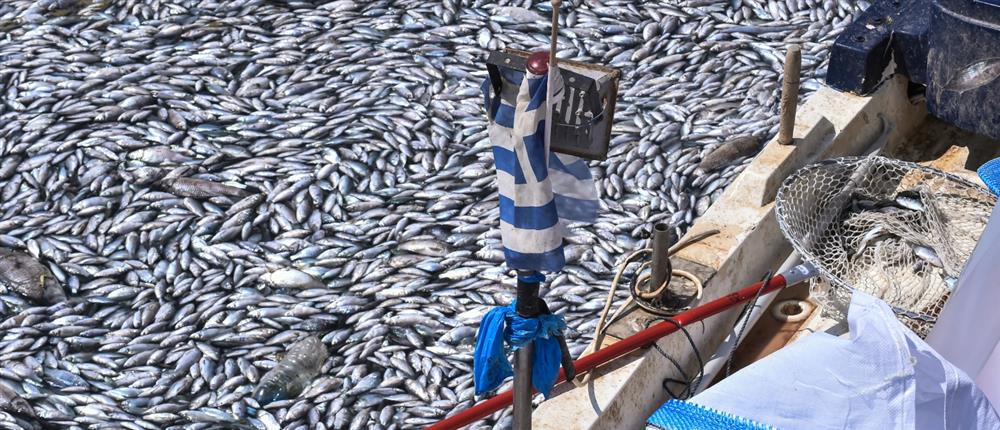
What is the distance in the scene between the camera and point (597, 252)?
6.30 m

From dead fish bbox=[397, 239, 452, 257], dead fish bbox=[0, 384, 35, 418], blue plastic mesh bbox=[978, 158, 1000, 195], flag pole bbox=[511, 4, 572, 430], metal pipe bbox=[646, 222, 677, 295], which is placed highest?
flag pole bbox=[511, 4, 572, 430]

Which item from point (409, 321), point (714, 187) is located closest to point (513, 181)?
point (409, 321)

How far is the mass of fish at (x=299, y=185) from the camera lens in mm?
5586

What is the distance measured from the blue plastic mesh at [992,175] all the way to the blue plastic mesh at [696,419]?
2.43m

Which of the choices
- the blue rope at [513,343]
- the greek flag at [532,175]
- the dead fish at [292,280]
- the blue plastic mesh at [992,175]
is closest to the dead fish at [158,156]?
the dead fish at [292,280]

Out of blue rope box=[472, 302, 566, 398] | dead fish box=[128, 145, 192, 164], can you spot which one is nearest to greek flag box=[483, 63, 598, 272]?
blue rope box=[472, 302, 566, 398]

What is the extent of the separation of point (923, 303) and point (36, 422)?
169 inches

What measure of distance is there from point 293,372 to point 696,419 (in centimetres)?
251

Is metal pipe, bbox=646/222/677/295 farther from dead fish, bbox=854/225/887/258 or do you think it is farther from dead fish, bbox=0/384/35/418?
dead fish, bbox=0/384/35/418

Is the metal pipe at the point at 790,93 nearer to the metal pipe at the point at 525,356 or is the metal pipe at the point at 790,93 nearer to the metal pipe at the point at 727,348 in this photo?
the metal pipe at the point at 727,348

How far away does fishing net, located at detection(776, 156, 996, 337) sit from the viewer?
18.6ft

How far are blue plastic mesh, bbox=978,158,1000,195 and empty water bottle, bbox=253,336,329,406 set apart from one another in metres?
3.29

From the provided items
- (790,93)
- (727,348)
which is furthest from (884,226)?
(727,348)

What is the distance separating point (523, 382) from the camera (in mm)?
3637
